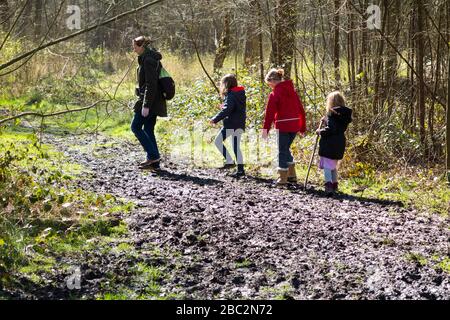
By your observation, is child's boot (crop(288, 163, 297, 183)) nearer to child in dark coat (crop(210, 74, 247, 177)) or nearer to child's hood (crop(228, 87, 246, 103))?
child in dark coat (crop(210, 74, 247, 177))

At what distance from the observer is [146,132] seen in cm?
1141

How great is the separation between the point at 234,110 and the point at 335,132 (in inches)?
83.4

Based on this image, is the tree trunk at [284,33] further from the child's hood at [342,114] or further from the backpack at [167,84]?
the child's hood at [342,114]

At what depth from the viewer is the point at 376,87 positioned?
11.7 metres

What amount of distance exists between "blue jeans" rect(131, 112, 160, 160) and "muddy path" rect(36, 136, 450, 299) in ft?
2.36

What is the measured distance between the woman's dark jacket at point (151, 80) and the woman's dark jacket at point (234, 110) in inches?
36.2

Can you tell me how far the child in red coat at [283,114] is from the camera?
33.5ft

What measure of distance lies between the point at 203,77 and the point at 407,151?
26.2 feet

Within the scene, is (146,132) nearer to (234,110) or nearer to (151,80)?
(151,80)

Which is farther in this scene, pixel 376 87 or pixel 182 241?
pixel 376 87

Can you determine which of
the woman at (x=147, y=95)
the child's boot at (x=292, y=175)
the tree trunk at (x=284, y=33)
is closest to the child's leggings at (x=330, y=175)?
the child's boot at (x=292, y=175)

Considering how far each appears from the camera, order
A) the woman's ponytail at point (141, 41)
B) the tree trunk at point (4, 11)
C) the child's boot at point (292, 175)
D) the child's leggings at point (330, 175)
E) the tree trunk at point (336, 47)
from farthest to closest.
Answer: the tree trunk at point (336, 47) < the woman's ponytail at point (141, 41) < the child's boot at point (292, 175) < the child's leggings at point (330, 175) < the tree trunk at point (4, 11)
